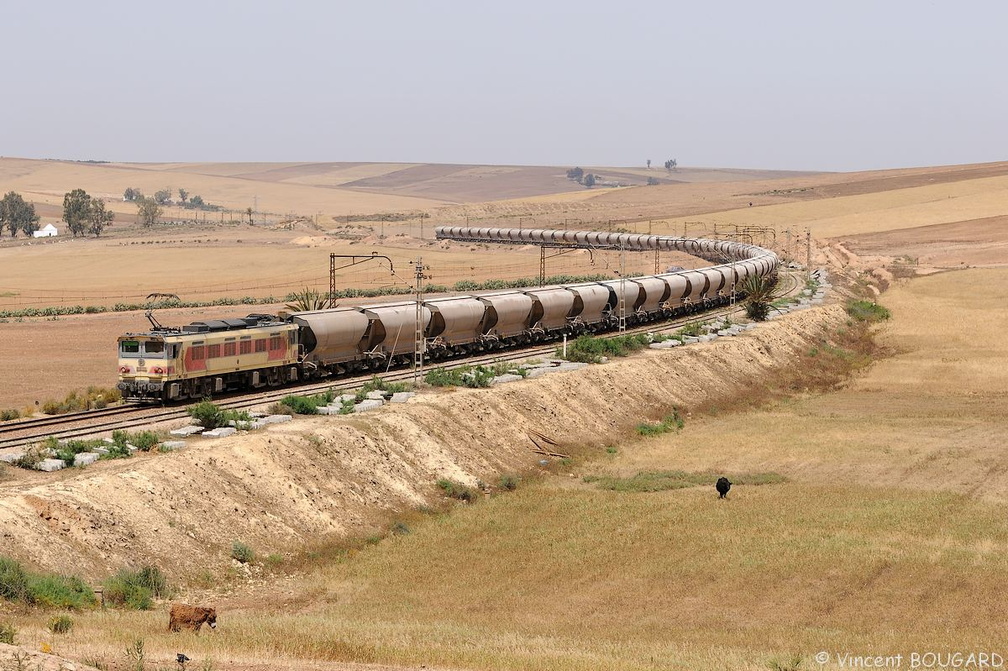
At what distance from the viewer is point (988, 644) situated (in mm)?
22797

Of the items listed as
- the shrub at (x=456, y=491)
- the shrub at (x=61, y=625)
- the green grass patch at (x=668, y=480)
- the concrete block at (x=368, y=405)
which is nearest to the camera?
the shrub at (x=61, y=625)

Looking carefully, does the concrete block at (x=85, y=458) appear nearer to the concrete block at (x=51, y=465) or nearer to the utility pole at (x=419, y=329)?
the concrete block at (x=51, y=465)

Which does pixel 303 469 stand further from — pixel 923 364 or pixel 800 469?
pixel 923 364

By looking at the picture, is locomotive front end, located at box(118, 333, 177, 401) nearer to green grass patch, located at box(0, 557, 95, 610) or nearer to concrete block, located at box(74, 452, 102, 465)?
concrete block, located at box(74, 452, 102, 465)

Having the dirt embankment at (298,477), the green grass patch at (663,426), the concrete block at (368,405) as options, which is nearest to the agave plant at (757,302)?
the dirt embankment at (298,477)

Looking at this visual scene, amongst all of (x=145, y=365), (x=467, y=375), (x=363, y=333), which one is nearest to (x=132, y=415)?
(x=145, y=365)

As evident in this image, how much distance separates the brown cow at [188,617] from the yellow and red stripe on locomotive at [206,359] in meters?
21.3

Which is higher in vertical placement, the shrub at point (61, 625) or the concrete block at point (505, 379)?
the shrub at point (61, 625)

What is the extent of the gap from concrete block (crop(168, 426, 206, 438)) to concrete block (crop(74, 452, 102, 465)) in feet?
12.2

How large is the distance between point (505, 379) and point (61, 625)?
3241cm

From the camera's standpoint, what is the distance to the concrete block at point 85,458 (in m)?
33.5

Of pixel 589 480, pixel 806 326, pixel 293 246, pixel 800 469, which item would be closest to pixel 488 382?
pixel 589 480

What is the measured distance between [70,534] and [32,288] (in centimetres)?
10848

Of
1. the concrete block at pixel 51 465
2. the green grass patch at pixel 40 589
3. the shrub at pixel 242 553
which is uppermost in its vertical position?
the concrete block at pixel 51 465
